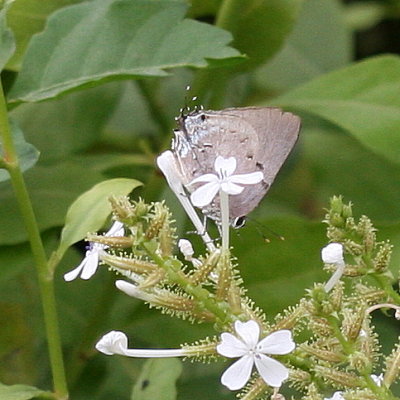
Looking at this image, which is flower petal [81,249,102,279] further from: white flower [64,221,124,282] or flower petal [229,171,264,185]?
flower petal [229,171,264,185]

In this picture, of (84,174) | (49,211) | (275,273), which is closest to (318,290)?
(275,273)

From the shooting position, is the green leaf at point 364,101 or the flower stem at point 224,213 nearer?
the flower stem at point 224,213

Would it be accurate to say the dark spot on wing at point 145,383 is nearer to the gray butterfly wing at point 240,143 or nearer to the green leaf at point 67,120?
the gray butterfly wing at point 240,143

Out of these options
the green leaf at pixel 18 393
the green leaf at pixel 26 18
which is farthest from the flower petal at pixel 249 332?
the green leaf at pixel 26 18

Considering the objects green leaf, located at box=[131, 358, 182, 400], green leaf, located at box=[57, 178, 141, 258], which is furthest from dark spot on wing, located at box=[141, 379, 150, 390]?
green leaf, located at box=[57, 178, 141, 258]

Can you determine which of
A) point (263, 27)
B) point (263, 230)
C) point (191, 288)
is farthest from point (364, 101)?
point (191, 288)

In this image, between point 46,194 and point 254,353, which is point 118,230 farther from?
point 46,194
